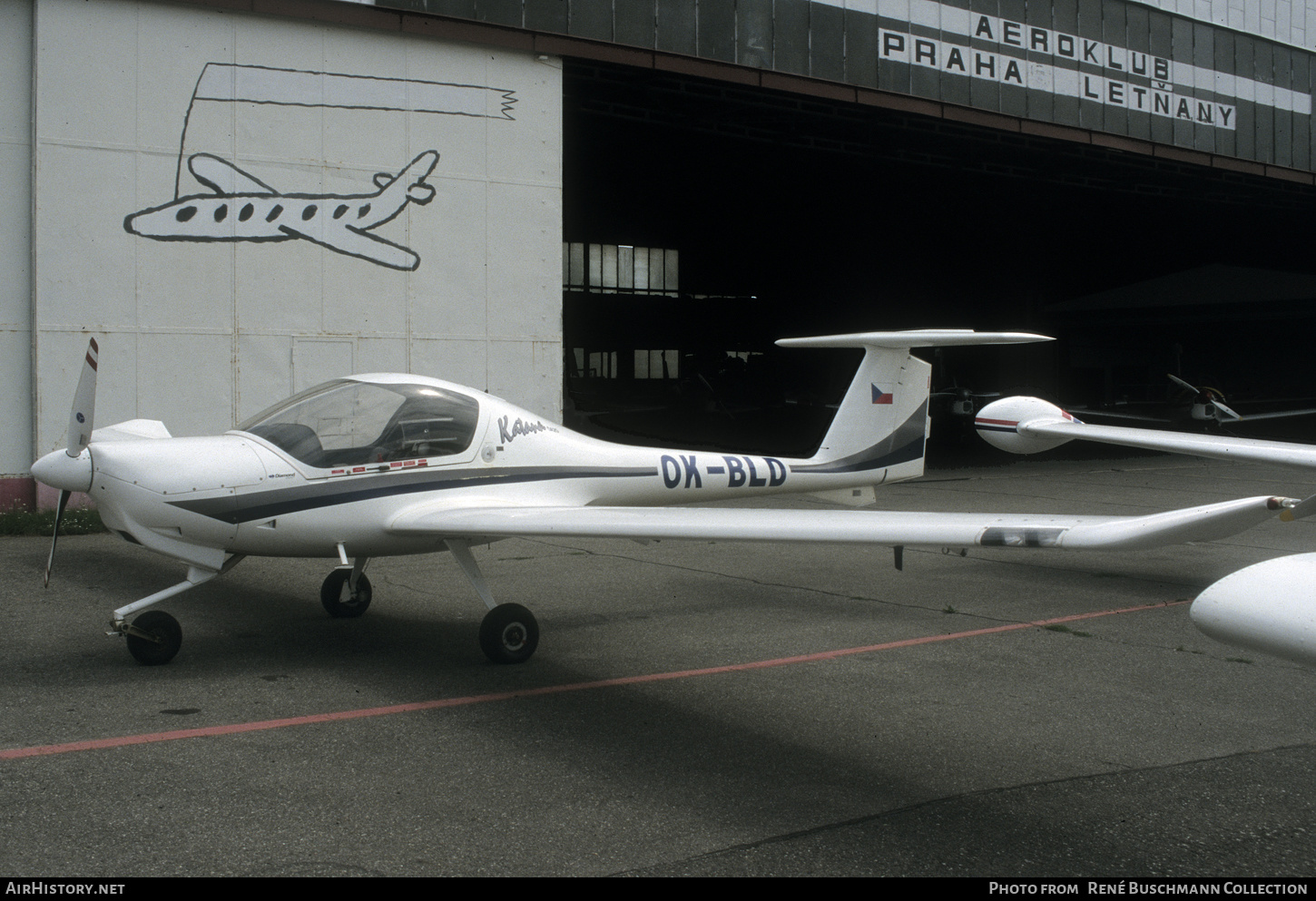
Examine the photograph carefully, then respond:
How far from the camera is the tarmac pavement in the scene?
11.8ft

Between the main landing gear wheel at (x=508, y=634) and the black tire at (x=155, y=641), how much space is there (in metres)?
1.72

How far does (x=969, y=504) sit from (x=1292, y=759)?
32.6 feet

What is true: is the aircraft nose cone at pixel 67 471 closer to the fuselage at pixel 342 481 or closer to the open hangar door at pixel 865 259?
the fuselage at pixel 342 481

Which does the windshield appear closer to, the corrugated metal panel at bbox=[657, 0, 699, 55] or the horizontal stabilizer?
the horizontal stabilizer

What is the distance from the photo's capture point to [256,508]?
5926 millimetres

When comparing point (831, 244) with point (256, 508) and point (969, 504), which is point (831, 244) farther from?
point (256, 508)

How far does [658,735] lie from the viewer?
4867 mm

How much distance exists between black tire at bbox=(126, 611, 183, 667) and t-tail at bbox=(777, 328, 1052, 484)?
437 centimetres

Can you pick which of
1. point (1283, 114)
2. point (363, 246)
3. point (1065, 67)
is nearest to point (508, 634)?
point (363, 246)

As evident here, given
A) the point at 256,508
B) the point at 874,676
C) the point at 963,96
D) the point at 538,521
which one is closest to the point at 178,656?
the point at 256,508

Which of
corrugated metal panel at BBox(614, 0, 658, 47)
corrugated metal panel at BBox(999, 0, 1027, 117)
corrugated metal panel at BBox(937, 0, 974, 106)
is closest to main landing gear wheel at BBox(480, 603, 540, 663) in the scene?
corrugated metal panel at BBox(614, 0, 658, 47)

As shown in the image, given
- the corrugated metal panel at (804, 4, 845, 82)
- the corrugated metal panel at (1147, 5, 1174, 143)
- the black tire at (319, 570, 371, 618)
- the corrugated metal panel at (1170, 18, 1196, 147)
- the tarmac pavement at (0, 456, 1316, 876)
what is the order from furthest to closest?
1. the corrugated metal panel at (1170, 18, 1196, 147)
2. the corrugated metal panel at (1147, 5, 1174, 143)
3. the corrugated metal panel at (804, 4, 845, 82)
4. the black tire at (319, 570, 371, 618)
5. the tarmac pavement at (0, 456, 1316, 876)

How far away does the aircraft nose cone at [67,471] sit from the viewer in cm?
605

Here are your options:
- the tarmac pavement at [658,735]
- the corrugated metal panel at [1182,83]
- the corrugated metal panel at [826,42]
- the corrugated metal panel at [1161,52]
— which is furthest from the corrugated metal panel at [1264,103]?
the tarmac pavement at [658,735]
